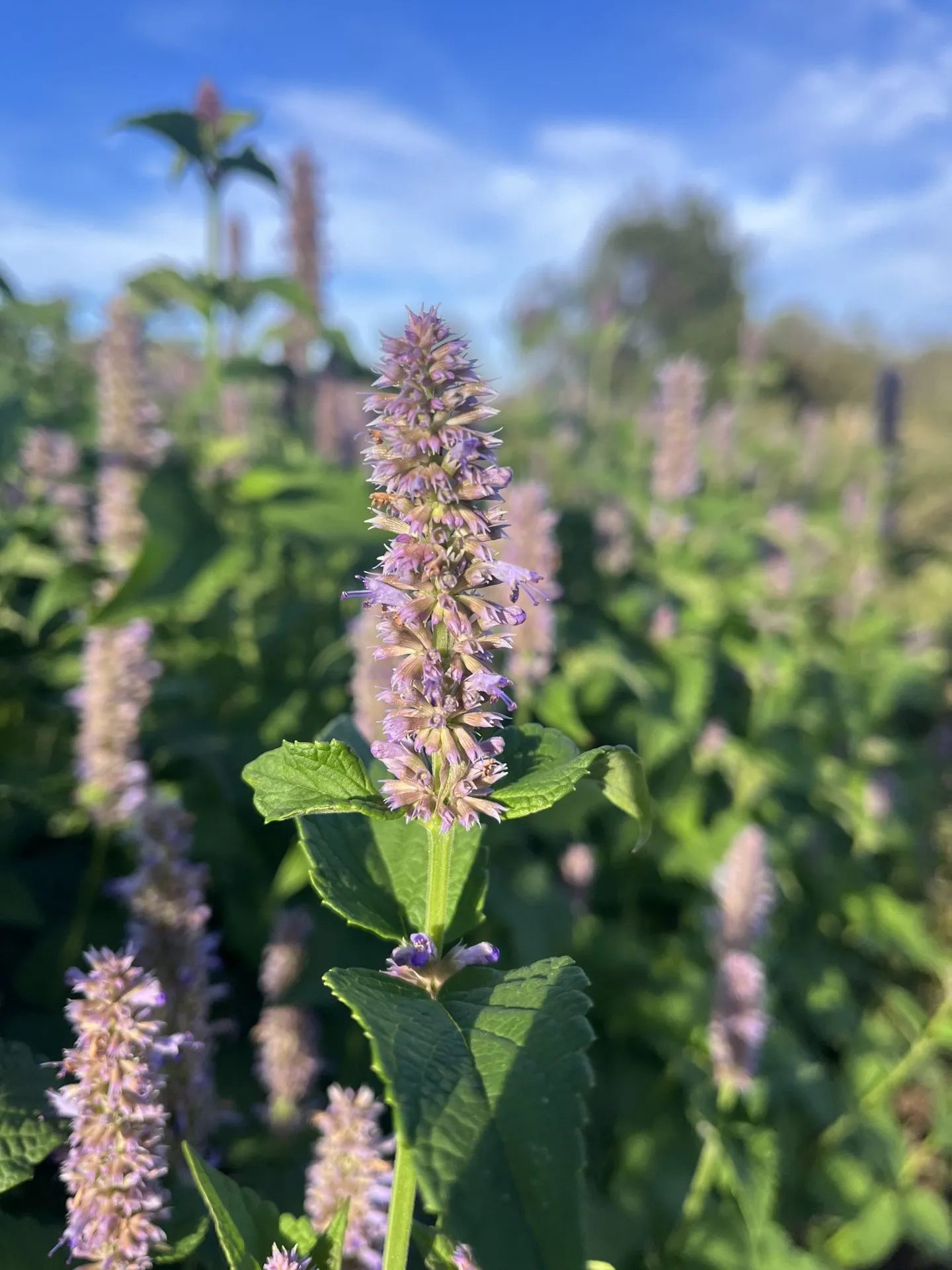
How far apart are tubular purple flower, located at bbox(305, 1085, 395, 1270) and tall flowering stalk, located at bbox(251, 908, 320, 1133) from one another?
1.05 metres

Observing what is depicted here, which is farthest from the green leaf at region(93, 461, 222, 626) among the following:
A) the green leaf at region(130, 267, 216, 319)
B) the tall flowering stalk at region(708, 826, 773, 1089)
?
the tall flowering stalk at region(708, 826, 773, 1089)

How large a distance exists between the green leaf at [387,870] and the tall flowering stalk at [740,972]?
1.96 metres

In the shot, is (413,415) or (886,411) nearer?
(413,415)

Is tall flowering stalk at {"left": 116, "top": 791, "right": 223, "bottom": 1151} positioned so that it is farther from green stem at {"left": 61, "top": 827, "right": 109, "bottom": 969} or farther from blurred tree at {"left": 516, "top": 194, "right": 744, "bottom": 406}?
blurred tree at {"left": 516, "top": 194, "right": 744, "bottom": 406}

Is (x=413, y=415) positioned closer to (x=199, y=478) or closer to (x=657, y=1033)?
(x=199, y=478)

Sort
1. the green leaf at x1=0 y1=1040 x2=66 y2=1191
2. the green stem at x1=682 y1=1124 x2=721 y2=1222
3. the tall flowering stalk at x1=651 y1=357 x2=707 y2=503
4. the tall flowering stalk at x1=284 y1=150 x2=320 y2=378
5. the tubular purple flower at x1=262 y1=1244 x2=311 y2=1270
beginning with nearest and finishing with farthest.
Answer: the tubular purple flower at x1=262 y1=1244 x2=311 y2=1270
the green leaf at x1=0 y1=1040 x2=66 y2=1191
the green stem at x1=682 y1=1124 x2=721 y2=1222
the tall flowering stalk at x1=651 y1=357 x2=707 y2=503
the tall flowering stalk at x1=284 y1=150 x2=320 y2=378

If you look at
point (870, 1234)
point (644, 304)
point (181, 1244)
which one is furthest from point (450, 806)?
point (644, 304)

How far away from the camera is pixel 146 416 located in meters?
3.67

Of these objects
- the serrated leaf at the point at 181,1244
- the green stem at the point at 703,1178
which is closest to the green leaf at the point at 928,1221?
the green stem at the point at 703,1178

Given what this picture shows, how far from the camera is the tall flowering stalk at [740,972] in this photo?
9.59 feet

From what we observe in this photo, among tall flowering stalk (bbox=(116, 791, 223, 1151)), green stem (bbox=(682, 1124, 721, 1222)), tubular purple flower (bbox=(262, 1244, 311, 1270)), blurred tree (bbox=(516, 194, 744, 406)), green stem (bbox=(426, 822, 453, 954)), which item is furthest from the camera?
blurred tree (bbox=(516, 194, 744, 406))

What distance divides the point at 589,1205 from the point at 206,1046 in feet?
5.00

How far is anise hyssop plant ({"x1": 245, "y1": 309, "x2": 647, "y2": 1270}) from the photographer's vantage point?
0.89m

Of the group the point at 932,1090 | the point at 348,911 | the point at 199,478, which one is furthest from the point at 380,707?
the point at 932,1090
